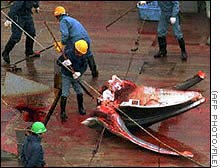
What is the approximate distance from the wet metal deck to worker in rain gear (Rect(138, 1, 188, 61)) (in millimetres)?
206

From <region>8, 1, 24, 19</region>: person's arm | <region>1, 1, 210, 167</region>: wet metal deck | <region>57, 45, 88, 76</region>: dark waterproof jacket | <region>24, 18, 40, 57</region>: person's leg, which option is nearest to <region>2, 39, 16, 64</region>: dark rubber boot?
<region>1, 1, 210, 167</region>: wet metal deck

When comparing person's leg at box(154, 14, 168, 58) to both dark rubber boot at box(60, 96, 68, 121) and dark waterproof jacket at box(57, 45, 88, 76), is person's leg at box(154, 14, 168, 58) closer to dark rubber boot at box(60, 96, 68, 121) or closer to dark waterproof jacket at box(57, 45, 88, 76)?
dark waterproof jacket at box(57, 45, 88, 76)

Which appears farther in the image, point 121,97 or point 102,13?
point 102,13

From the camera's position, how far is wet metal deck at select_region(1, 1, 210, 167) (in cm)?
844

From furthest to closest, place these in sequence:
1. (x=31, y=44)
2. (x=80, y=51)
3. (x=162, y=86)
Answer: (x=31, y=44) → (x=162, y=86) → (x=80, y=51)

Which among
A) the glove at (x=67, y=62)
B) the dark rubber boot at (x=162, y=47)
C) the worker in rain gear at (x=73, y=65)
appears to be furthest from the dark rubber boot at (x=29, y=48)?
the glove at (x=67, y=62)

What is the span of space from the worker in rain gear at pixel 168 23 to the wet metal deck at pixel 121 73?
0.21m

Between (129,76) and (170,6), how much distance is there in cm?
151

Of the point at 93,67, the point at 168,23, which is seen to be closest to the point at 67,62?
the point at 93,67

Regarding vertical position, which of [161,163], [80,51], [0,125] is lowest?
[161,163]

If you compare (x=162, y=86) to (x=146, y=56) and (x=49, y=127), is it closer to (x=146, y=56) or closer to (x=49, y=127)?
(x=146, y=56)

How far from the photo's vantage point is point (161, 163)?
8312 mm

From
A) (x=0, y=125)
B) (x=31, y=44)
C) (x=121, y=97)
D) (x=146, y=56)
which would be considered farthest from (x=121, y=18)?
(x=0, y=125)

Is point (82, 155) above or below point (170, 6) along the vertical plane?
below
